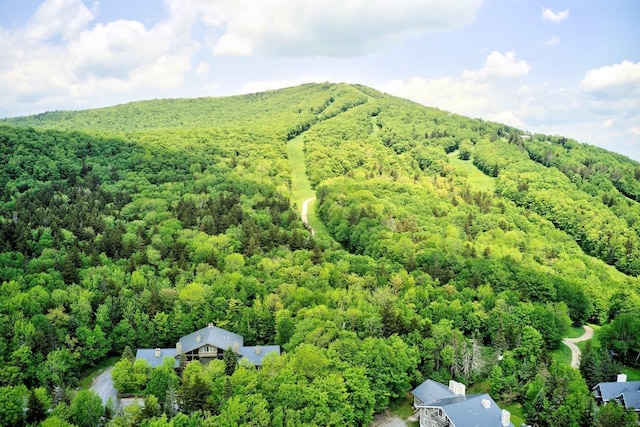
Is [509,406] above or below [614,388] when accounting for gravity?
below

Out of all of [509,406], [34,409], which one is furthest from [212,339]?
[509,406]

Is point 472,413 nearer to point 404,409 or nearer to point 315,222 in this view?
point 404,409

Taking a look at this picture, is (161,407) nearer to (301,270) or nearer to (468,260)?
(301,270)

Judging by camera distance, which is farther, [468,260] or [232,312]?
[468,260]

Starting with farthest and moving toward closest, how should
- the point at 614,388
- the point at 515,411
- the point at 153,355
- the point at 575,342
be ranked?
the point at 575,342 < the point at 153,355 < the point at 515,411 < the point at 614,388

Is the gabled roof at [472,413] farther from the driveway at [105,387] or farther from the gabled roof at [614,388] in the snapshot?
the driveway at [105,387]

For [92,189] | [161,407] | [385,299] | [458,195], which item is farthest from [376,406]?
[458,195]

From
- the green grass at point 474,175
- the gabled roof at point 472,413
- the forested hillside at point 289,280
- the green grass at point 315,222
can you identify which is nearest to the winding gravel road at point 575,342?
the forested hillside at point 289,280
